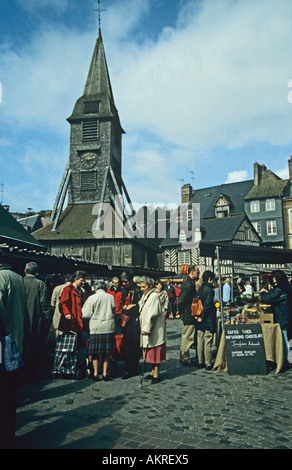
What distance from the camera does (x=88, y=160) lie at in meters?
35.1

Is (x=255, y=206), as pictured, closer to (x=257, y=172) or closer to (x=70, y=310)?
(x=257, y=172)

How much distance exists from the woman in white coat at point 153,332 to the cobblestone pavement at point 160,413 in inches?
15.2

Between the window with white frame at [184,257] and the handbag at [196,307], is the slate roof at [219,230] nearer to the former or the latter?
the window with white frame at [184,257]

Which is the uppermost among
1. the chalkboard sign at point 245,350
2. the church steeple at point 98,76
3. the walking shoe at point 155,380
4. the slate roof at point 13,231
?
the church steeple at point 98,76

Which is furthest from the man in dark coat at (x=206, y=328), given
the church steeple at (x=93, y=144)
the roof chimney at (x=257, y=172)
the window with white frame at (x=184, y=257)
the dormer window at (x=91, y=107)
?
the roof chimney at (x=257, y=172)

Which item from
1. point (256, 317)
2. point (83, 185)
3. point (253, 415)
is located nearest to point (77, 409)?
point (253, 415)

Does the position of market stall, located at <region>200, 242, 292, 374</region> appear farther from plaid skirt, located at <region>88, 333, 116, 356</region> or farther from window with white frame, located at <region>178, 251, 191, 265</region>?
window with white frame, located at <region>178, 251, 191, 265</region>

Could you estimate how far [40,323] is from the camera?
679 cm

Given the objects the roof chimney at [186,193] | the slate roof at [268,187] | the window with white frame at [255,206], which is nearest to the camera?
the slate roof at [268,187]

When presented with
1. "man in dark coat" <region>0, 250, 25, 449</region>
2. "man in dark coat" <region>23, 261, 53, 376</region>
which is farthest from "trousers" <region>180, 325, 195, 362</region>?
"man in dark coat" <region>0, 250, 25, 449</region>

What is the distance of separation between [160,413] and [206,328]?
2.71 metres

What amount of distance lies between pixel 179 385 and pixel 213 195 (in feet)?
134

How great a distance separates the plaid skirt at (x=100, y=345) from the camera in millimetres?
6395
